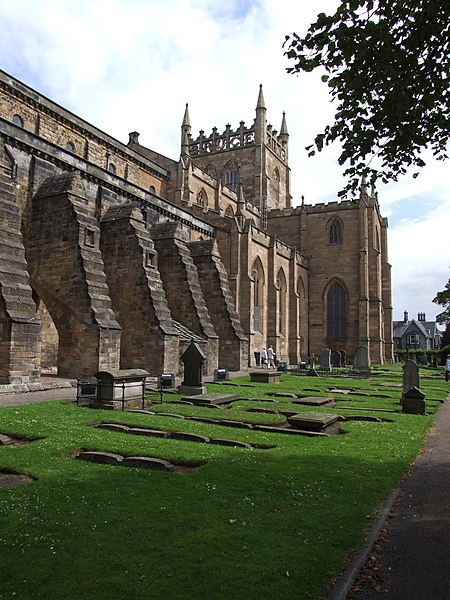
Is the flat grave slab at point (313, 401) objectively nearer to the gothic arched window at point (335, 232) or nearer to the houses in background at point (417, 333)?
the gothic arched window at point (335, 232)

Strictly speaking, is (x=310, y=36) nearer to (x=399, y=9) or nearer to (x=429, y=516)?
(x=399, y=9)

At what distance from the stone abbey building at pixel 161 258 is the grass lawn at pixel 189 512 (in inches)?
224

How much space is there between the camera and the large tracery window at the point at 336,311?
44.6 metres

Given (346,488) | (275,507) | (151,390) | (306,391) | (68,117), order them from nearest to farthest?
(275,507)
(346,488)
(151,390)
(306,391)
(68,117)

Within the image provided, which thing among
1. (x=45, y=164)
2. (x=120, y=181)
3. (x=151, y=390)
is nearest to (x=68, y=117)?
(x=120, y=181)

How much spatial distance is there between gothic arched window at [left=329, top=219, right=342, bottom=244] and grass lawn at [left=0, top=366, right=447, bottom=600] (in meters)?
37.1

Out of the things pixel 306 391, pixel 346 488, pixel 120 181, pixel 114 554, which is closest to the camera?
pixel 114 554

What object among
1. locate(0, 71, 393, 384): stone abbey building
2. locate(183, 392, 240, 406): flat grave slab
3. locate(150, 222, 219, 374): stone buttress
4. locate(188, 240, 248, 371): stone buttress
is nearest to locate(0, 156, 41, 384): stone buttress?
locate(0, 71, 393, 384): stone abbey building

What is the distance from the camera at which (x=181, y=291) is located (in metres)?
24.4

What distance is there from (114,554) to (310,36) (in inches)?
234

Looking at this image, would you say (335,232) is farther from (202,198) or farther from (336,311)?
(202,198)

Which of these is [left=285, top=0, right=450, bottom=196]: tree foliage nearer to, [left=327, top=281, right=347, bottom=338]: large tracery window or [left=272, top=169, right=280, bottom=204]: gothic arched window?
[left=327, top=281, right=347, bottom=338]: large tracery window

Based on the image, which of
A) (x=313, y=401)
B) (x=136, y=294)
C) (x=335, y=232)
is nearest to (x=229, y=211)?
(x=335, y=232)

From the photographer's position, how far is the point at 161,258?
Answer: 24.9 metres
